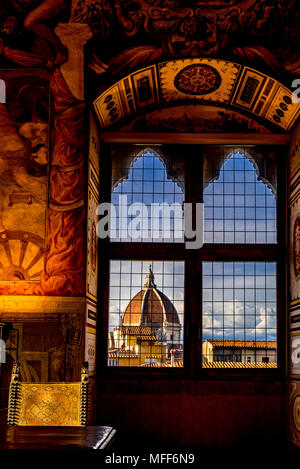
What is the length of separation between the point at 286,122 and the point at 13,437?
22.3 ft

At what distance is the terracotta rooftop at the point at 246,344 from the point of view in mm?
9438

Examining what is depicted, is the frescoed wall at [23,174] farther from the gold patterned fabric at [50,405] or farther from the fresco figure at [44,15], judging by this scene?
the gold patterned fabric at [50,405]

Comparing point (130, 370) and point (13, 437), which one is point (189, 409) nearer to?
point (130, 370)

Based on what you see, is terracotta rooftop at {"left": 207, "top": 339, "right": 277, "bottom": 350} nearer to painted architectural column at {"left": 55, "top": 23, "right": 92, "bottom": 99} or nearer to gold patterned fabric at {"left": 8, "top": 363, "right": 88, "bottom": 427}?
painted architectural column at {"left": 55, "top": 23, "right": 92, "bottom": 99}

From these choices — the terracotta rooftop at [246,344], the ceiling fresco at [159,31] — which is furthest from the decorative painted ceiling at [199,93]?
the terracotta rooftop at [246,344]

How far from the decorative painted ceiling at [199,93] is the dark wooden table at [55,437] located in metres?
5.36

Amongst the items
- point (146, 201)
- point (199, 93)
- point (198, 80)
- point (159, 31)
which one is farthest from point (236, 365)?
point (159, 31)

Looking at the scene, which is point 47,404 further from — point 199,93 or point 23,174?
point 199,93

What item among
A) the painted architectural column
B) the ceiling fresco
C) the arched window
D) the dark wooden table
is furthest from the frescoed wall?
the dark wooden table

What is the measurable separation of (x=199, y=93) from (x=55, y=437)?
6.68 m

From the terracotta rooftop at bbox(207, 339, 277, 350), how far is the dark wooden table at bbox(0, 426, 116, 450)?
522 centimetres


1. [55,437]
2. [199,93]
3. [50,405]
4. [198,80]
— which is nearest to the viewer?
[55,437]

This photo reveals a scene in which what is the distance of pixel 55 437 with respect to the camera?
13.1 feet

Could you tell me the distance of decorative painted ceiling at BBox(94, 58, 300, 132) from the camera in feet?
28.7
